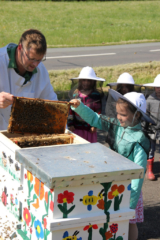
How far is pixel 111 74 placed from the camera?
9.30 m

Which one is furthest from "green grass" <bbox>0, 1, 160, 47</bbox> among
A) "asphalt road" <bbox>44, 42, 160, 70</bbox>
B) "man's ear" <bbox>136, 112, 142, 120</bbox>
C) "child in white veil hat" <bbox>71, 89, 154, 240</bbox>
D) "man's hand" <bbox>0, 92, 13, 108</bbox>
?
"man's ear" <bbox>136, 112, 142, 120</bbox>

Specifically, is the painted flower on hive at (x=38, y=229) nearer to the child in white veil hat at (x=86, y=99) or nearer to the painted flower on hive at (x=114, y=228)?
the painted flower on hive at (x=114, y=228)

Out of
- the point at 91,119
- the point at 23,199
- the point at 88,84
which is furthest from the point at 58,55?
the point at 23,199

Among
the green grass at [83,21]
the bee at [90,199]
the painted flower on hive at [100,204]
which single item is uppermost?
the green grass at [83,21]

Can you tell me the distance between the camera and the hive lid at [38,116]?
2.64m

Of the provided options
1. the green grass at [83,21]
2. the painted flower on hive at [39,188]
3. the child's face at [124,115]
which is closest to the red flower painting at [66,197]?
the painted flower on hive at [39,188]

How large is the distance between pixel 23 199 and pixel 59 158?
40cm

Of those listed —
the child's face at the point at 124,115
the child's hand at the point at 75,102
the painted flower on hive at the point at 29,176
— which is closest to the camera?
the painted flower on hive at the point at 29,176

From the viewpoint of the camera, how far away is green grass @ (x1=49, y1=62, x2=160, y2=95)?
328 inches

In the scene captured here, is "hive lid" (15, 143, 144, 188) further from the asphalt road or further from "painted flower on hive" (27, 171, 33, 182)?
the asphalt road

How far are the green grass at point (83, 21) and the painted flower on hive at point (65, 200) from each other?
558 inches

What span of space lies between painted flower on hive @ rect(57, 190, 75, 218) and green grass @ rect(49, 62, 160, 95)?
6330mm

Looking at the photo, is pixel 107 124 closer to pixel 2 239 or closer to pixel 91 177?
pixel 91 177

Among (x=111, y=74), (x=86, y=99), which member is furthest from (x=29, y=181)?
(x=111, y=74)
